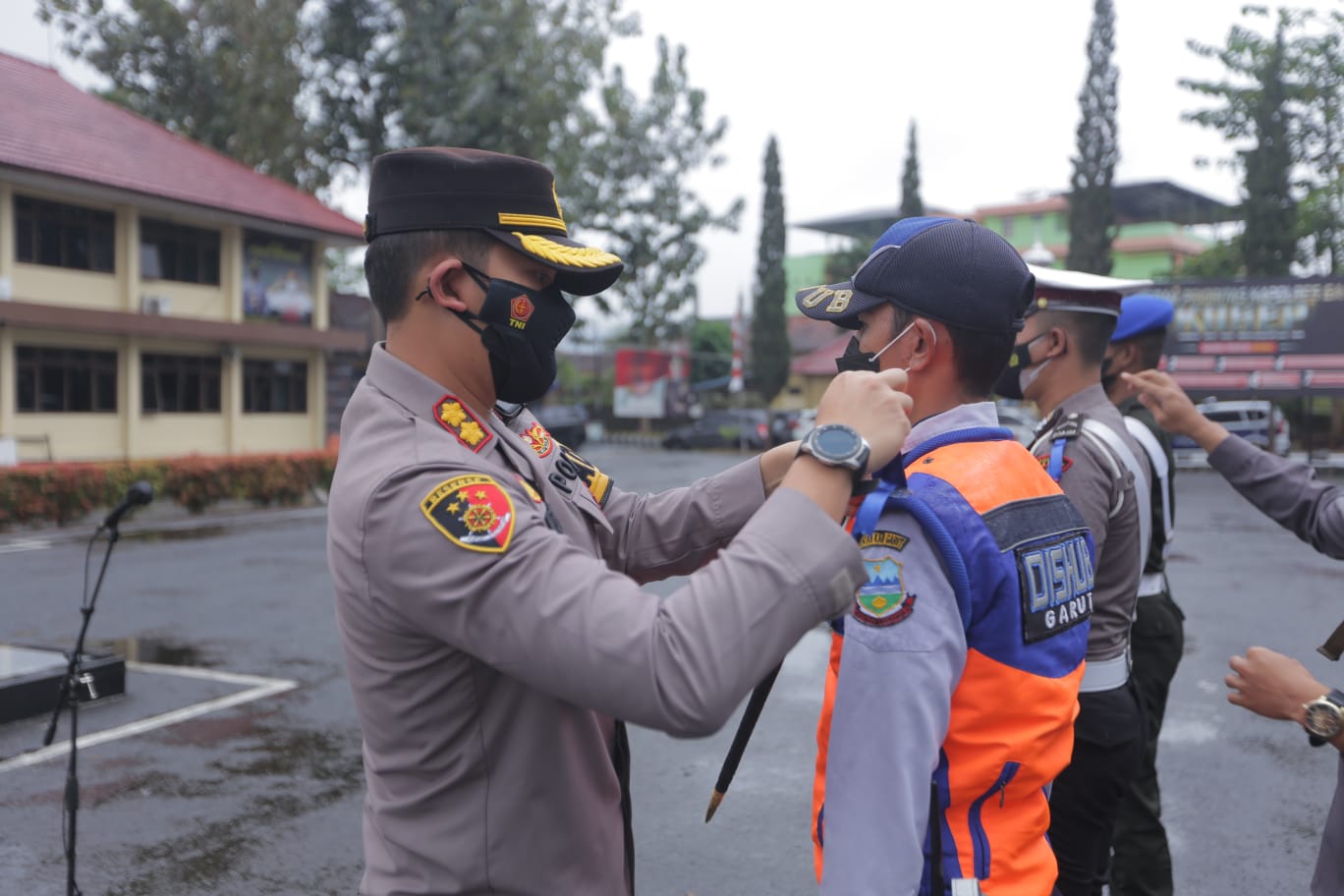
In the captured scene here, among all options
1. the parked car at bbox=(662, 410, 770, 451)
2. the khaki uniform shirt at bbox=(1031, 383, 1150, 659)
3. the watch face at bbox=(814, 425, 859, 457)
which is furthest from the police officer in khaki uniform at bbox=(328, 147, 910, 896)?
the parked car at bbox=(662, 410, 770, 451)

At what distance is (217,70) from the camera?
31219 millimetres

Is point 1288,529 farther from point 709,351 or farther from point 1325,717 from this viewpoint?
point 709,351

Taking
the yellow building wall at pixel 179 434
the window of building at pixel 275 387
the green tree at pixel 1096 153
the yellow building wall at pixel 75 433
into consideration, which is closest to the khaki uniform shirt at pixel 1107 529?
the yellow building wall at pixel 75 433

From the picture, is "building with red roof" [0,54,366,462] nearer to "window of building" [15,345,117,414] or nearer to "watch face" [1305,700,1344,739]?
"window of building" [15,345,117,414]

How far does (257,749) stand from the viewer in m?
5.63

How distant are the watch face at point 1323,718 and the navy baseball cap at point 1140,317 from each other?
1.86 meters

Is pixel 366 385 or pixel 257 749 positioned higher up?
pixel 366 385

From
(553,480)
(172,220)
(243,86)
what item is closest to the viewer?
(553,480)

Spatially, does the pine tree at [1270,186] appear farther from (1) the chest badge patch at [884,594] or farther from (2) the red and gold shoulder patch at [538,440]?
(1) the chest badge patch at [884,594]

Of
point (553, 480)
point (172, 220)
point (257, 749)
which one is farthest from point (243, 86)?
point (553, 480)

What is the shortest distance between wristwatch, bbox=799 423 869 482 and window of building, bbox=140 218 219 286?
2536cm

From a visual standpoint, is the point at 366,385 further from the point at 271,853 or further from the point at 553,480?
the point at 271,853

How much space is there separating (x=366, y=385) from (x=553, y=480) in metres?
0.37

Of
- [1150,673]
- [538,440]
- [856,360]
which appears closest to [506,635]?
[538,440]
